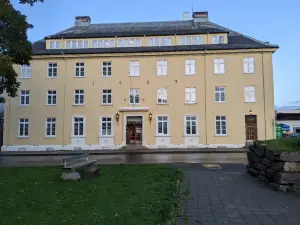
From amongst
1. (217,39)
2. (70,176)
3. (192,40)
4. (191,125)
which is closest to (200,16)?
(192,40)

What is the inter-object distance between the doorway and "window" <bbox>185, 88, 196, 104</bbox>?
5.21m

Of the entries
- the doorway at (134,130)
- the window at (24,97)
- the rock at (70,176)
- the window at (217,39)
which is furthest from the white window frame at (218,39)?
the rock at (70,176)

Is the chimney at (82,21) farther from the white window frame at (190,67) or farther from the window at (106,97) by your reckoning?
the white window frame at (190,67)

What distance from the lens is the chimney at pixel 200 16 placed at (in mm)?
40000

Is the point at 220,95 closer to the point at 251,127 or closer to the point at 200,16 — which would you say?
the point at 251,127

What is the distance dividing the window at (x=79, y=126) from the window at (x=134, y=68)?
23.1 feet

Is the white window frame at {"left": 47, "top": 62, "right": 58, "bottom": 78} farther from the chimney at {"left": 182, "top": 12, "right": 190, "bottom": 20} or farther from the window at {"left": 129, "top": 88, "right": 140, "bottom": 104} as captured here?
the chimney at {"left": 182, "top": 12, "right": 190, "bottom": 20}

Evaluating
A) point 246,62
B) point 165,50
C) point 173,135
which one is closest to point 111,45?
point 165,50

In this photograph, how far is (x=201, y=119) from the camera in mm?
32656

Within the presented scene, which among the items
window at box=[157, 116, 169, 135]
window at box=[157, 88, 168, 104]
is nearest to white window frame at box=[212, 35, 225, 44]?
window at box=[157, 88, 168, 104]

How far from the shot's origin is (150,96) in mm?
33562

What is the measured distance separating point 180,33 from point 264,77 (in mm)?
10092

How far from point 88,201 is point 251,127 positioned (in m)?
28.5

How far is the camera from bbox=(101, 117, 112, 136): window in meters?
33.5
